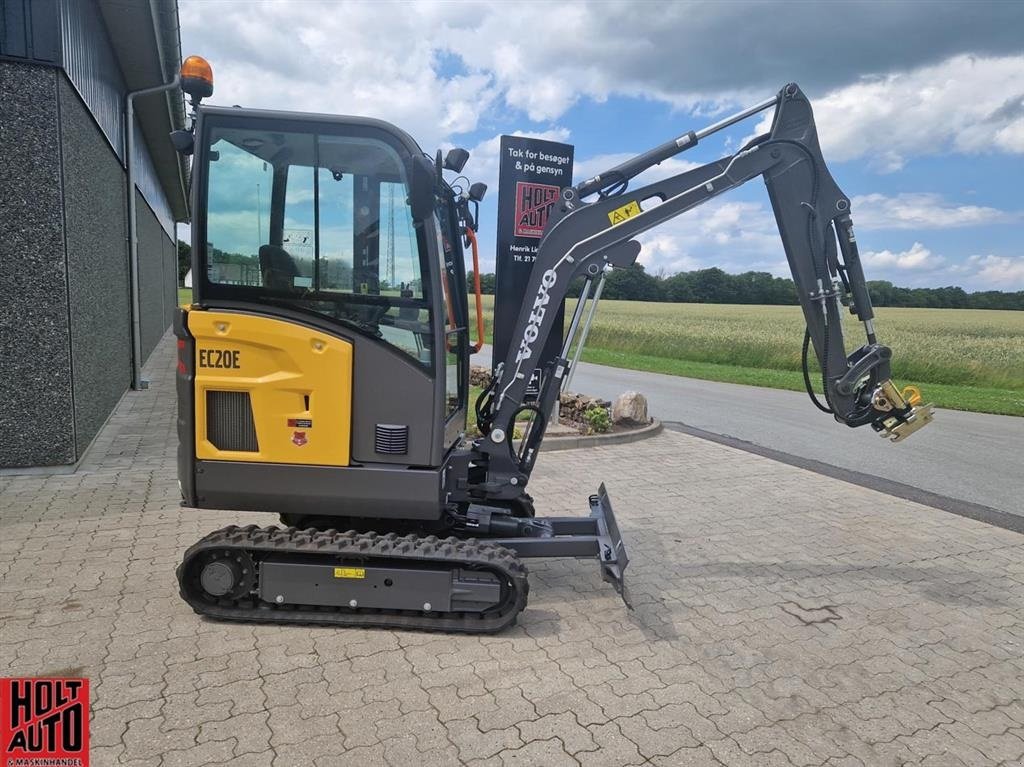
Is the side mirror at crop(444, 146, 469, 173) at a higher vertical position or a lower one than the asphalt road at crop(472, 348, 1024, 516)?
higher

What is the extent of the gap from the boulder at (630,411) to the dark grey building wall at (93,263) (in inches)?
264

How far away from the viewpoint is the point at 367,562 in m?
4.10

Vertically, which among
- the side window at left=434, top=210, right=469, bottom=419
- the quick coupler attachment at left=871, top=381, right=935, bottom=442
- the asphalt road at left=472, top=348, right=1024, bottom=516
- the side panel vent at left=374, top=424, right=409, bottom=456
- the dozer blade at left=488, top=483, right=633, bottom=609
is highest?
the side window at left=434, top=210, right=469, bottom=419

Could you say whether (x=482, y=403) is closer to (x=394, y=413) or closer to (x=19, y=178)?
(x=394, y=413)

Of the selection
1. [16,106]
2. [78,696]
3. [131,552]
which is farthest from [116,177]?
[78,696]

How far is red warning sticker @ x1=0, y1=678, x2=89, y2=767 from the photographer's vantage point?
117 inches

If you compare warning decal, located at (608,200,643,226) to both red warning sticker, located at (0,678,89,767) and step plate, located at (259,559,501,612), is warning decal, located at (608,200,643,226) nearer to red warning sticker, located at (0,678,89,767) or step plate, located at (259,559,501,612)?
step plate, located at (259,559,501,612)

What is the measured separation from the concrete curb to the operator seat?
536 centimetres

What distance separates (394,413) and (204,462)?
1.13 metres

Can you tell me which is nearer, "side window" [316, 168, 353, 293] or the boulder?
"side window" [316, 168, 353, 293]

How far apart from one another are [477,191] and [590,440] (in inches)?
205

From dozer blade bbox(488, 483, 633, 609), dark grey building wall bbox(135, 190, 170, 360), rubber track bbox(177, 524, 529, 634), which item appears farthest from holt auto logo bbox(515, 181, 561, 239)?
dark grey building wall bbox(135, 190, 170, 360)

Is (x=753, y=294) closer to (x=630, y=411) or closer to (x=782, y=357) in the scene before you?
(x=782, y=357)

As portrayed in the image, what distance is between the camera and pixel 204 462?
13.6 ft
